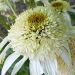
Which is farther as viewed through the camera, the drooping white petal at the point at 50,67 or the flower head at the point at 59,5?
the flower head at the point at 59,5

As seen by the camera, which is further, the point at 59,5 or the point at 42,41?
the point at 59,5

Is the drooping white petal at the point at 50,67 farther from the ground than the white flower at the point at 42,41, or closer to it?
closer to it

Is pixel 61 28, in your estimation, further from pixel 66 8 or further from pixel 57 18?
pixel 66 8

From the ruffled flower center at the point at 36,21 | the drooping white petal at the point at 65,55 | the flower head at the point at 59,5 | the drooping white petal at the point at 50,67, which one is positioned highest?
the ruffled flower center at the point at 36,21

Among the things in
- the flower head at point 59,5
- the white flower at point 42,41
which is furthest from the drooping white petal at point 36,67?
the flower head at point 59,5

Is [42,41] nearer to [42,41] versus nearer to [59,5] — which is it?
[42,41]

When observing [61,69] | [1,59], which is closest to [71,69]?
[61,69]

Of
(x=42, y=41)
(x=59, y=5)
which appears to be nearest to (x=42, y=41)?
(x=42, y=41)

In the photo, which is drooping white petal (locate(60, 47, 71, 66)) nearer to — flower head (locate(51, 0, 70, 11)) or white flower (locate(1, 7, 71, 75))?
white flower (locate(1, 7, 71, 75))

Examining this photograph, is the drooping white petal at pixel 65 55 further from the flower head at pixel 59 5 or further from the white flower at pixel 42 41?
the flower head at pixel 59 5
